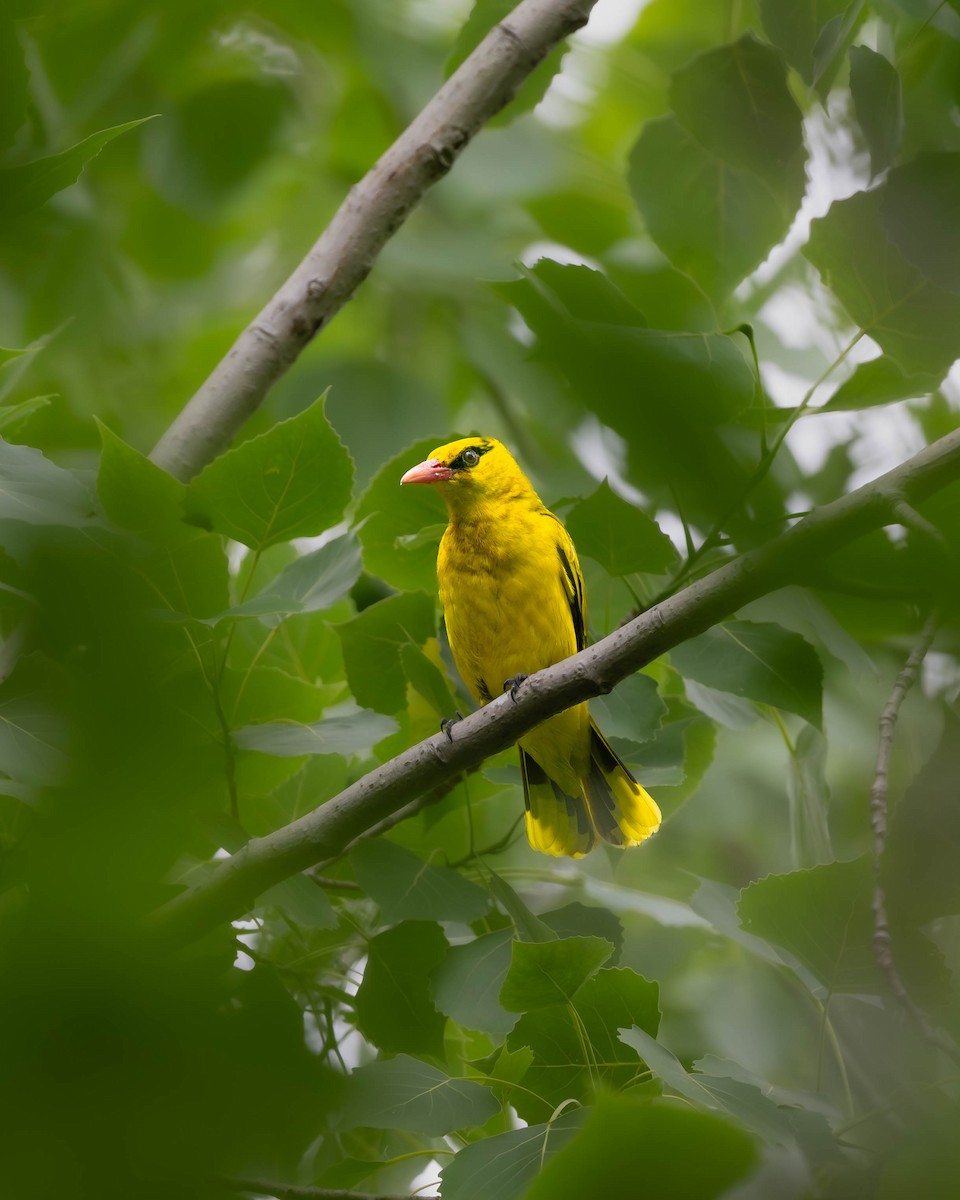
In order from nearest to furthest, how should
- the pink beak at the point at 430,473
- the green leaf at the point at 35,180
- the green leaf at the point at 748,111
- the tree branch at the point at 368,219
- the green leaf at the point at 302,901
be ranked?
the green leaf at the point at 35,180
the green leaf at the point at 748,111
the green leaf at the point at 302,901
the tree branch at the point at 368,219
the pink beak at the point at 430,473

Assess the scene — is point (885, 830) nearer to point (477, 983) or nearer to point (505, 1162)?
point (505, 1162)

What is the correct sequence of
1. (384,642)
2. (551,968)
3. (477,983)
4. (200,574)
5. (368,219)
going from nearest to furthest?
(200,574), (551,968), (477,983), (384,642), (368,219)

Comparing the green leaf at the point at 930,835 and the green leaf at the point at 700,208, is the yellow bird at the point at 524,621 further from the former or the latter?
the green leaf at the point at 930,835

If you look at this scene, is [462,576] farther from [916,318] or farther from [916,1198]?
[916,1198]

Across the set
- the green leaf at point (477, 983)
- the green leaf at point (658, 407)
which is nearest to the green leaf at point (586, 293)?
the green leaf at point (658, 407)

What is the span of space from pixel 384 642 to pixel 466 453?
1551mm

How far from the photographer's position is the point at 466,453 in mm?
4328

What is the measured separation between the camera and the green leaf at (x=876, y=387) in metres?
1.92

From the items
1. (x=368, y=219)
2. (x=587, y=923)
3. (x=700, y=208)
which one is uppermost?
(x=368, y=219)

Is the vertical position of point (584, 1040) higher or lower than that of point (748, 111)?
lower

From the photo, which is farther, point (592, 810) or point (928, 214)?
point (592, 810)

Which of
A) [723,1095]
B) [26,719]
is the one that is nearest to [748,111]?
[26,719]

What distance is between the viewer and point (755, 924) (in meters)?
2.20

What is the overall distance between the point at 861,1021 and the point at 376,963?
1.15 m
